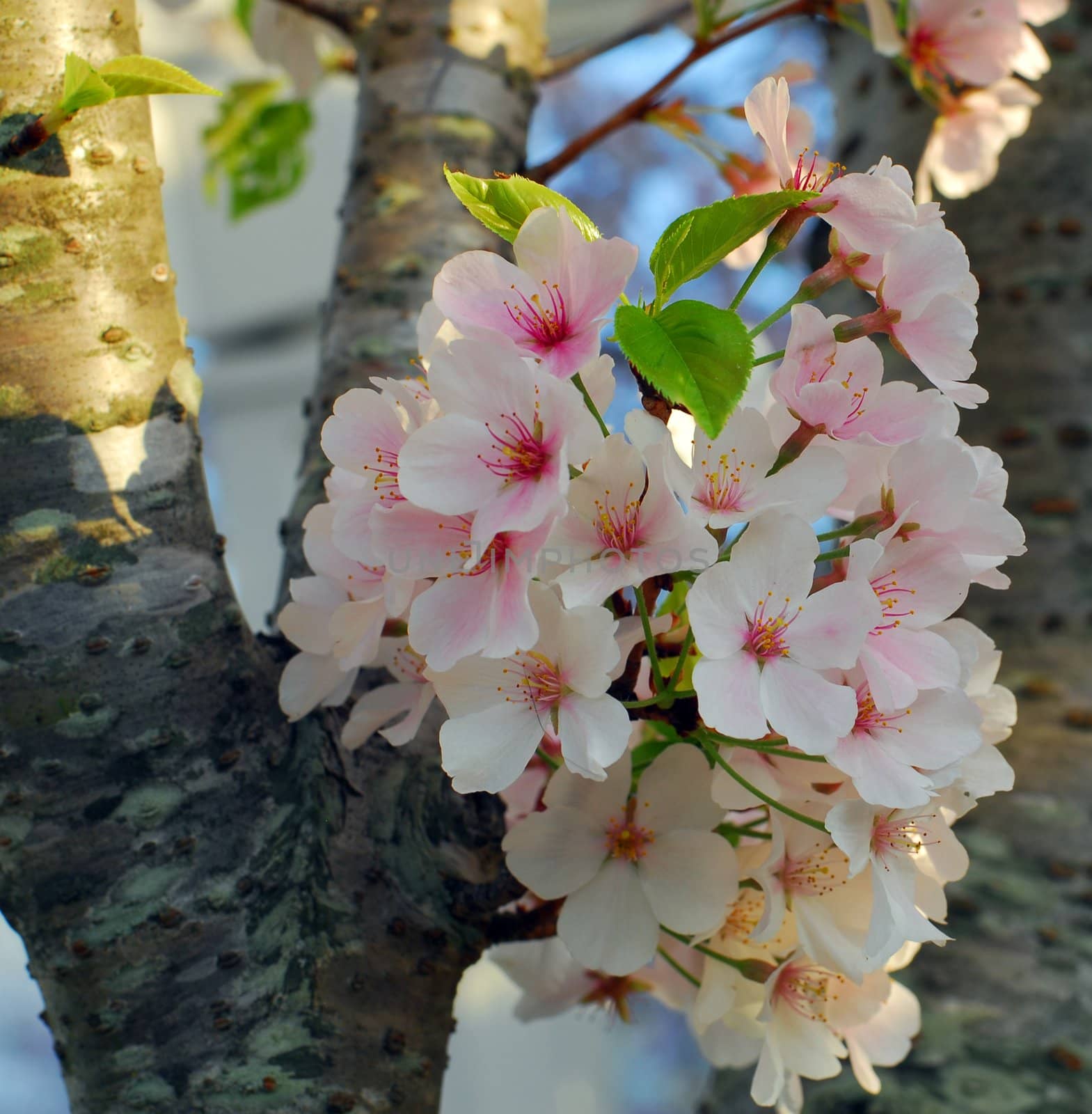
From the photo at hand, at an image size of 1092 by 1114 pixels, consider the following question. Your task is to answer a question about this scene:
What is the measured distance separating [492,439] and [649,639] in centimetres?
11

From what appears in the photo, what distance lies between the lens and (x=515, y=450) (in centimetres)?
45

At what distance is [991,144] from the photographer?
0.94 meters

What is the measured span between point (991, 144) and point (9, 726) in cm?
91

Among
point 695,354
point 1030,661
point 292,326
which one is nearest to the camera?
point 695,354

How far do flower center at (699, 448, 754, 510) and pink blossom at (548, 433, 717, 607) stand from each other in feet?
0.09

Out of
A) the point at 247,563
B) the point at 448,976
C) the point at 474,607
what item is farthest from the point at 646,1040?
the point at 474,607

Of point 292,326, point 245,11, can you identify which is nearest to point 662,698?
point 245,11

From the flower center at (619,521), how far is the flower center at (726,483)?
0.11 feet

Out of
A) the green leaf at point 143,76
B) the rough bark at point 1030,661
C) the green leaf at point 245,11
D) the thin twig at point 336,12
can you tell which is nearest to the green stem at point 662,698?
the green leaf at point 143,76

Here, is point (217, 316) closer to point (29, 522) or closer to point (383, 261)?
point (383, 261)

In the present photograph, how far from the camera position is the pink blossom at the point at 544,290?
459 mm

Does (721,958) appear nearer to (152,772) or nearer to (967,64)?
(152,772)

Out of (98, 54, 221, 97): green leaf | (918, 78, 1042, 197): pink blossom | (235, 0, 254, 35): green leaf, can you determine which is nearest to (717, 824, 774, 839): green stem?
(98, 54, 221, 97): green leaf

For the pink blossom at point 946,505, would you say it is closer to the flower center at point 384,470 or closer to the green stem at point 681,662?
the green stem at point 681,662
